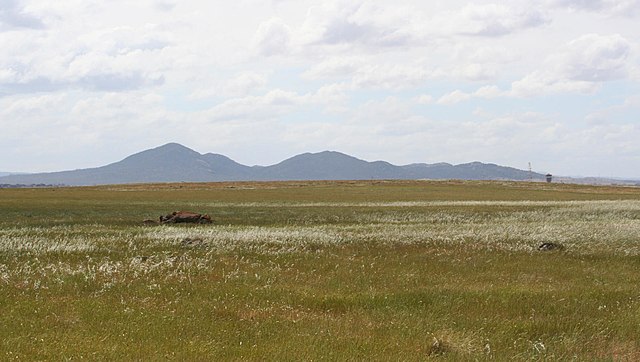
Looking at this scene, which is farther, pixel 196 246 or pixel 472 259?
pixel 196 246

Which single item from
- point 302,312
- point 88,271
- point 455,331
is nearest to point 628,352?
point 455,331

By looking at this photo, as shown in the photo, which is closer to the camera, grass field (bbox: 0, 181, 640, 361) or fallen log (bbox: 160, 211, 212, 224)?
grass field (bbox: 0, 181, 640, 361)

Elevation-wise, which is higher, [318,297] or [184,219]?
[184,219]

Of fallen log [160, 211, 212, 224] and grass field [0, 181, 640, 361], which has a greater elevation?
fallen log [160, 211, 212, 224]

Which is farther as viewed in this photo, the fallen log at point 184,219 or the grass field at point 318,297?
the fallen log at point 184,219

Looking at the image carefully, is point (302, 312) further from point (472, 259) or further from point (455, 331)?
point (472, 259)

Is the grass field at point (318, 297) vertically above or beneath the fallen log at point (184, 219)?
beneath

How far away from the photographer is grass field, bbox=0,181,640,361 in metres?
13.1

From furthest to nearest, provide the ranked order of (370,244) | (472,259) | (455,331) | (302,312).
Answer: (370,244) < (472,259) < (302,312) < (455,331)

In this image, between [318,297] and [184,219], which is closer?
[318,297]

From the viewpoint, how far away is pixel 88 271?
2133cm

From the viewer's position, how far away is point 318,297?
707 inches

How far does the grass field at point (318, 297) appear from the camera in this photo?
13.1 metres

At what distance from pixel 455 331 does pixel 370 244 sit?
653 inches
